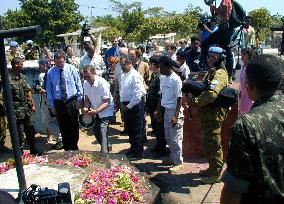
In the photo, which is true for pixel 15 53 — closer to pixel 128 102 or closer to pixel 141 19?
pixel 128 102

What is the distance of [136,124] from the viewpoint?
7168 millimetres

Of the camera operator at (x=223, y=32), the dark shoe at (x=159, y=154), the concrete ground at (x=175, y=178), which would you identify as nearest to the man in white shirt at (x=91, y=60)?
the concrete ground at (x=175, y=178)

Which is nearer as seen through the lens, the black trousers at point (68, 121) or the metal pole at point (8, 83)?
the metal pole at point (8, 83)

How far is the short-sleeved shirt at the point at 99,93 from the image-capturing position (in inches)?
263

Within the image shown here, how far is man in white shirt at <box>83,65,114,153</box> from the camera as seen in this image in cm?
665

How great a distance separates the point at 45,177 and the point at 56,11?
115 feet

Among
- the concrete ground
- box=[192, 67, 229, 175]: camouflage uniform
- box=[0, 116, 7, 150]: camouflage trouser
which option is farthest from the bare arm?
box=[0, 116, 7, 150]: camouflage trouser

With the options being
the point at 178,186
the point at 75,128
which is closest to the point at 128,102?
the point at 75,128

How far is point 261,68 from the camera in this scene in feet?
7.91

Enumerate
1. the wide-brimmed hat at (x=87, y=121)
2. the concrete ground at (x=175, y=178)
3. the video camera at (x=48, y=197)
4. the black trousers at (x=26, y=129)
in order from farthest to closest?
the black trousers at (x=26, y=129)
the wide-brimmed hat at (x=87, y=121)
the concrete ground at (x=175, y=178)
the video camera at (x=48, y=197)

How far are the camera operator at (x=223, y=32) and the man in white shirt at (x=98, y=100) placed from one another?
87.7 inches

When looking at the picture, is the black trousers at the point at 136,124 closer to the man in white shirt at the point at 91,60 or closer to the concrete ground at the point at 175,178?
the concrete ground at the point at 175,178

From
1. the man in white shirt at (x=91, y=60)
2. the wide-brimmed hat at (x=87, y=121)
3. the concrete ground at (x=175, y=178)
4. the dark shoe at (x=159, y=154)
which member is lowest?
the concrete ground at (x=175, y=178)

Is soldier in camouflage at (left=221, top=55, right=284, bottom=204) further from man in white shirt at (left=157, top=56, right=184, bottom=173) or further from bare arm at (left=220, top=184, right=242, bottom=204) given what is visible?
man in white shirt at (left=157, top=56, right=184, bottom=173)
